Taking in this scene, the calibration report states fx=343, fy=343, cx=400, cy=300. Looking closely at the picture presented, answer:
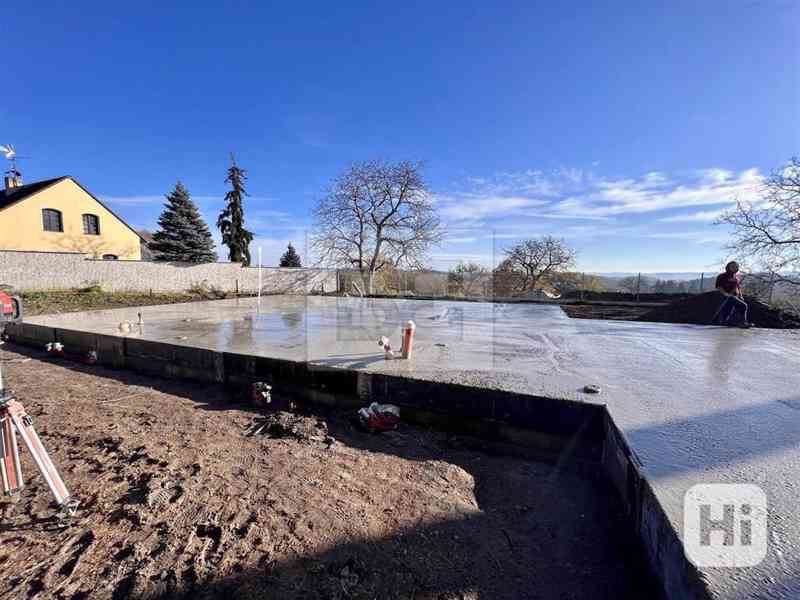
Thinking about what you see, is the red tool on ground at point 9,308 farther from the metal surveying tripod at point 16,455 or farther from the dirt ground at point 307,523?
the dirt ground at point 307,523

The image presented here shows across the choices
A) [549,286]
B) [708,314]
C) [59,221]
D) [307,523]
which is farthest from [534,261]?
[59,221]

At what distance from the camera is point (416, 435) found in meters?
3.09

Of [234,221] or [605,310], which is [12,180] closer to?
[234,221]

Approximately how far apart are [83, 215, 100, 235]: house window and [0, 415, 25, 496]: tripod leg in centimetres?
2440

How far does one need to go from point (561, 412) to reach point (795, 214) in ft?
36.9

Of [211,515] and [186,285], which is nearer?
[211,515]

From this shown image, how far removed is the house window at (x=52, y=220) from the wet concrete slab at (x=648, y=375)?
648 inches

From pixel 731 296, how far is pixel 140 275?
20.7 m

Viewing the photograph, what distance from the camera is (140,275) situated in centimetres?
1591

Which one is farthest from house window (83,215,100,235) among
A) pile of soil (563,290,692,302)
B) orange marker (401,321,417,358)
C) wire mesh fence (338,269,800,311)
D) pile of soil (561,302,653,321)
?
pile of soil (563,290,692,302)

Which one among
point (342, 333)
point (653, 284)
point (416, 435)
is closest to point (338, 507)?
point (416, 435)

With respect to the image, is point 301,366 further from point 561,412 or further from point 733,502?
point 733,502

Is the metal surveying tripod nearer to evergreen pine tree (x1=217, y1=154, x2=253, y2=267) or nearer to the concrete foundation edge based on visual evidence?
the concrete foundation edge

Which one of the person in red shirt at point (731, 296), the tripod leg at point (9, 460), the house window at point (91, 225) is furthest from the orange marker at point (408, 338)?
the house window at point (91, 225)
